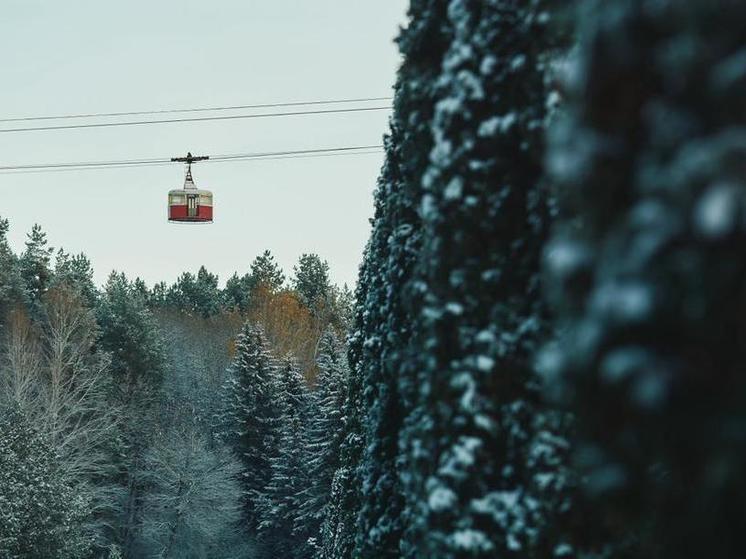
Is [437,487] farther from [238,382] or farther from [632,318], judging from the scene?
[238,382]

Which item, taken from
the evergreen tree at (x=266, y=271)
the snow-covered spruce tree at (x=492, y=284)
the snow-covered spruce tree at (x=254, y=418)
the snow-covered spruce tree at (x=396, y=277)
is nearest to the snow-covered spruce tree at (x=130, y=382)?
the snow-covered spruce tree at (x=254, y=418)

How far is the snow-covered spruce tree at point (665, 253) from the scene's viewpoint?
7.33 ft

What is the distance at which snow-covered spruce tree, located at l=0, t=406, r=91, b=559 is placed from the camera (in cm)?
2166

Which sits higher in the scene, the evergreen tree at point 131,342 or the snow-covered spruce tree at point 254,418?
the evergreen tree at point 131,342

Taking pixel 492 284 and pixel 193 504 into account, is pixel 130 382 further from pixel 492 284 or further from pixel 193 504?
pixel 492 284

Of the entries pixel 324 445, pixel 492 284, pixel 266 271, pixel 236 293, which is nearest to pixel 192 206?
pixel 324 445

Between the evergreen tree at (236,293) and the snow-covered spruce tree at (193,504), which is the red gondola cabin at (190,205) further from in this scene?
the evergreen tree at (236,293)

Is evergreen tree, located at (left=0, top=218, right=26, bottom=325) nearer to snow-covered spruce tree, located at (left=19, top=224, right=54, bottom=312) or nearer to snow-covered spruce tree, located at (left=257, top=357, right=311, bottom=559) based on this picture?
snow-covered spruce tree, located at (left=19, top=224, right=54, bottom=312)

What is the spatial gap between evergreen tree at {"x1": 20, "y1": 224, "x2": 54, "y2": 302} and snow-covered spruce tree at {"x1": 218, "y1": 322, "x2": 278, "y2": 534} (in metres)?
12.0

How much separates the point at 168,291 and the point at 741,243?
70.2 m

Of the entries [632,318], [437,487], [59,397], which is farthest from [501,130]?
[59,397]

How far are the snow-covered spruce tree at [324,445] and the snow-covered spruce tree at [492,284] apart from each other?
79.9 feet

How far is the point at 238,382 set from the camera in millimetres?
38656

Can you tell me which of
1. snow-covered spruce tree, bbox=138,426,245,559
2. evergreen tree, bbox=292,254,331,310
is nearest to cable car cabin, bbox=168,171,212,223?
snow-covered spruce tree, bbox=138,426,245,559
